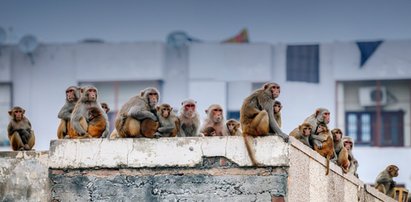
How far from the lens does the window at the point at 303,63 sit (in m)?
76.5

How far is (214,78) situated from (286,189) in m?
58.0

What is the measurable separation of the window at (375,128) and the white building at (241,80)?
1.6 inches

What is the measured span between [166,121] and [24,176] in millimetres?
2167

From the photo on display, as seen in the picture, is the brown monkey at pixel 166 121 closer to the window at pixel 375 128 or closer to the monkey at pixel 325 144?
the monkey at pixel 325 144

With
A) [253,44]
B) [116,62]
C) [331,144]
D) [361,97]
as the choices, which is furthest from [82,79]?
[331,144]

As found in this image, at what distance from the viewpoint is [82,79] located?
79688mm

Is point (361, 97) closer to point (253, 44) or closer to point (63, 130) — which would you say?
point (253, 44)

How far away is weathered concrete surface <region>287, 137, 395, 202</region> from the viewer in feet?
68.5

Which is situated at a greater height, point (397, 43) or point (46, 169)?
point (397, 43)

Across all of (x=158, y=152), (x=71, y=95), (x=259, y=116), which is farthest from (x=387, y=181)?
(x=158, y=152)

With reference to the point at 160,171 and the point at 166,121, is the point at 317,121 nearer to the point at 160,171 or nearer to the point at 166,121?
the point at 166,121

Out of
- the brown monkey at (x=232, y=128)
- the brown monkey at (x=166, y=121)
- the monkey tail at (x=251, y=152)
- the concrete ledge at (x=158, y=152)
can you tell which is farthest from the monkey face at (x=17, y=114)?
the monkey tail at (x=251, y=152)

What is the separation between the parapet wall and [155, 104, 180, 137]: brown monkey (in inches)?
61.0

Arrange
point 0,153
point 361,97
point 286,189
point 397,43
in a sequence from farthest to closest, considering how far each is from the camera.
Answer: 1. point 397,43
2. point 361,97
3. point 0,153
4. point 286,189
